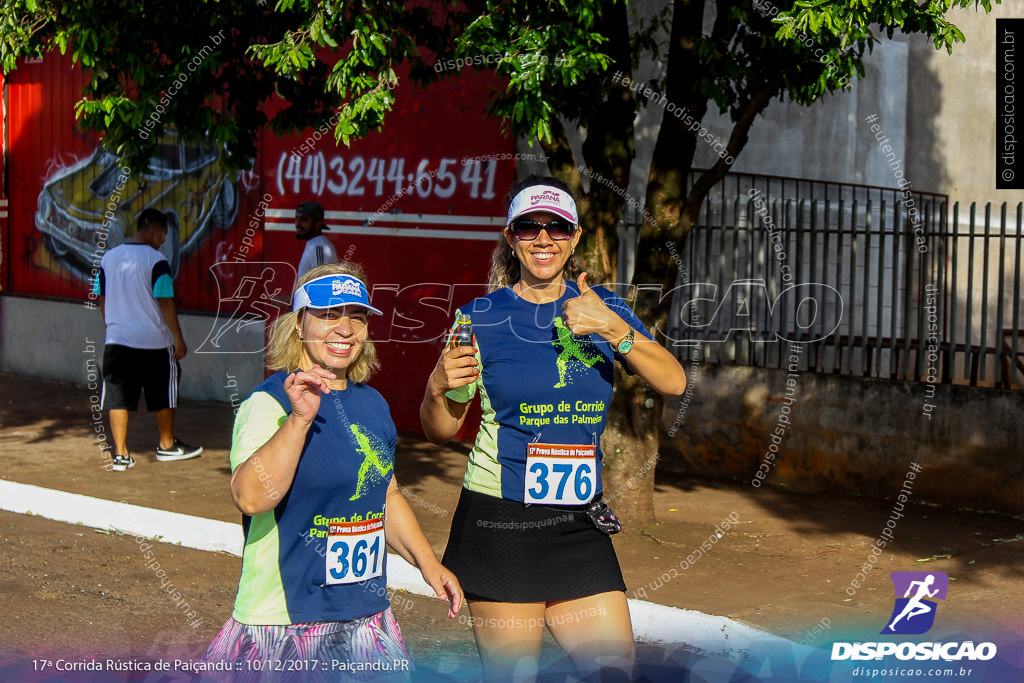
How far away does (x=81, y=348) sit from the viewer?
14812 mm

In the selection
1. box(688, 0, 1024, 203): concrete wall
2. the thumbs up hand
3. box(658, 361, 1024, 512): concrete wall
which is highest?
box(688, 0, 1024, 203): concrete wall

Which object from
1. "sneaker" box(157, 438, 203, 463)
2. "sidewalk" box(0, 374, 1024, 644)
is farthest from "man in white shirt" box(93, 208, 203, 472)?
"sidewalk" box(0, 374, 1024, 644)

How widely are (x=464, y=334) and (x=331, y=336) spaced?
1.65ft

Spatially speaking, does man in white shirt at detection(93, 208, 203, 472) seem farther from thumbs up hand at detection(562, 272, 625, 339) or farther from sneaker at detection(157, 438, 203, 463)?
thumbs up hand at detection(562, 272, 625, 339)

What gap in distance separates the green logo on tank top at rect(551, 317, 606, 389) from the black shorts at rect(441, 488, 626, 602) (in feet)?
1.43

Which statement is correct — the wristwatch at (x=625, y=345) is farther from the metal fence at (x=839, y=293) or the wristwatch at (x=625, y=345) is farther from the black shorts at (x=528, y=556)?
the metal fence at (x=839, y=293)

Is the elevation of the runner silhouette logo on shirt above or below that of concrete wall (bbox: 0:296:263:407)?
below

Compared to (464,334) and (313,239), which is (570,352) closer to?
(464,334)

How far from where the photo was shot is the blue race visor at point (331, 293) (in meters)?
3.21

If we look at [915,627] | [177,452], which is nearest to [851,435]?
[915,627]

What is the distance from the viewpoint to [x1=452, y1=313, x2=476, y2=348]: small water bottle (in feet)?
11.6

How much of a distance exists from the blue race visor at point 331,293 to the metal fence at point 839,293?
247 inches

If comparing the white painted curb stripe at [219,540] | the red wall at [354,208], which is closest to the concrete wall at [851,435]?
the red wall at [354,208]

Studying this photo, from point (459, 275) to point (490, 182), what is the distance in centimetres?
95
